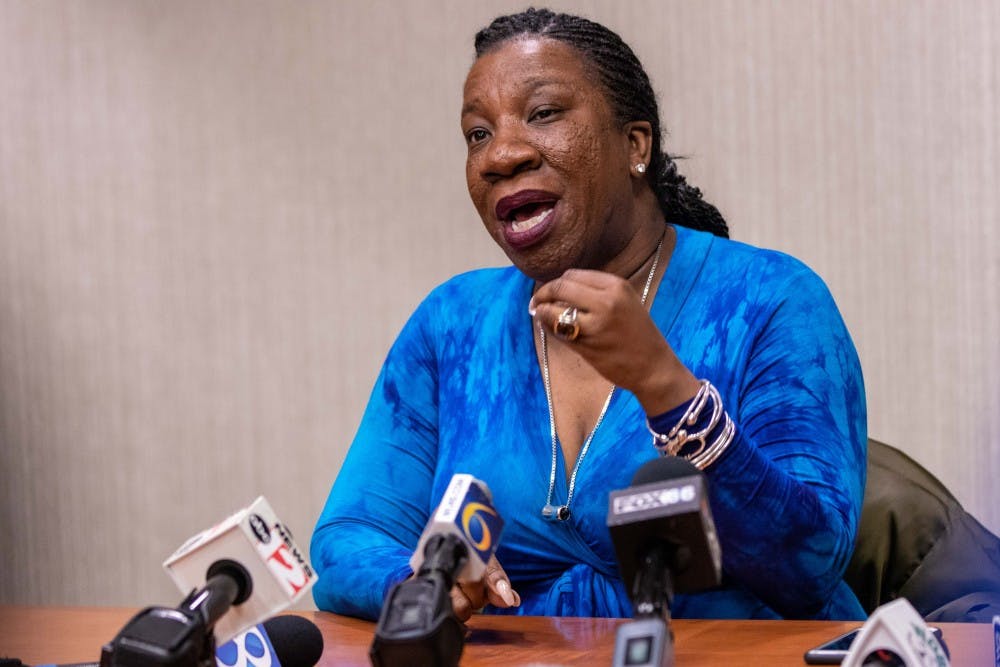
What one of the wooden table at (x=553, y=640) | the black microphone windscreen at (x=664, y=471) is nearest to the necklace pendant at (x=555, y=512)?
the wooden table at (x=553, y=640)

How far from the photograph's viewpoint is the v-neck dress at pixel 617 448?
1.58 meters

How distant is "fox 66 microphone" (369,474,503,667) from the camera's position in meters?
0.86

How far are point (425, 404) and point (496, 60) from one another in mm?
532

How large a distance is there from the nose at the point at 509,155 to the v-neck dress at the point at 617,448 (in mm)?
258

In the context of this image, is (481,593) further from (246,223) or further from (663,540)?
(246,223)

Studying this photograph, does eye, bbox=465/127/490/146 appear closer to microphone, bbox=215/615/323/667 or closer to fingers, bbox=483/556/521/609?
fingers, bbox=483/556/521/609

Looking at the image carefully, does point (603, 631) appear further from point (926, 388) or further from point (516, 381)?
point (926, 388)

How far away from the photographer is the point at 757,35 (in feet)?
10.7

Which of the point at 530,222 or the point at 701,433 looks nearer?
the point at 701,433

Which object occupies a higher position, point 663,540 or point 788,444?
point 663,540

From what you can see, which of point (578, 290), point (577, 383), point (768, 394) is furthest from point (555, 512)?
point (578, 290)

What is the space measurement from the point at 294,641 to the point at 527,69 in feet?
2.98

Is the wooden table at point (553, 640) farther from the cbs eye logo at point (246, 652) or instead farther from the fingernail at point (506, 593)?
the cbs eye logo at point (246, 652)

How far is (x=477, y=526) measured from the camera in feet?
3.53
